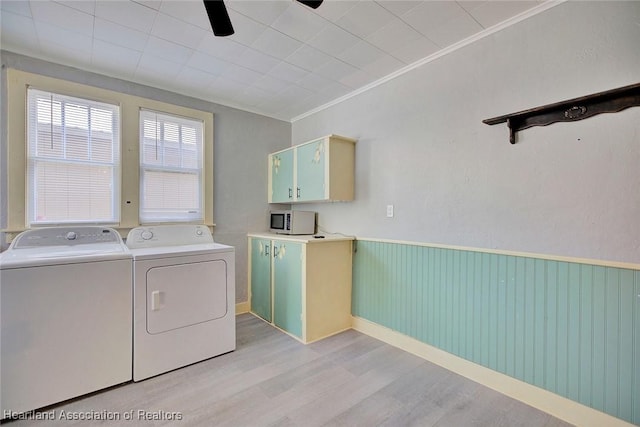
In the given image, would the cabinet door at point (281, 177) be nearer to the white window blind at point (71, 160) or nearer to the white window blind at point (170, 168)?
the white window blind at point (170, 168)

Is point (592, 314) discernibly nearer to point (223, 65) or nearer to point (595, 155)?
point (595, 155)

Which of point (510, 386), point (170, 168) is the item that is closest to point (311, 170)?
point (170, 168)

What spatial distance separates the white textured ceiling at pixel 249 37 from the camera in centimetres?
181

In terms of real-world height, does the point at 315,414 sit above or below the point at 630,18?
below

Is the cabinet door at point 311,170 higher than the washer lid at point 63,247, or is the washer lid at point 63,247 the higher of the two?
the cabinet door at point 311,170

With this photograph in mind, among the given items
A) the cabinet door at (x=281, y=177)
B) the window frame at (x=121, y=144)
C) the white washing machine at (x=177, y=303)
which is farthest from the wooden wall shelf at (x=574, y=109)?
the window frame at (x=121, y=144)

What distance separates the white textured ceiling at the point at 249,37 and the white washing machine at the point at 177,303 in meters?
1.48

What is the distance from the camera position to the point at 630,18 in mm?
1514

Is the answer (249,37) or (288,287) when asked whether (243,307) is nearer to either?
(288,287)

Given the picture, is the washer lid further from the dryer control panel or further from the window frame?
the window frame

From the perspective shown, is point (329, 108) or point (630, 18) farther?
point (329, 108)

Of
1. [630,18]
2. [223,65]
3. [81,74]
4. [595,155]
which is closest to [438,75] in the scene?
[630,18]

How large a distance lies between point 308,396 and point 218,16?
2.27 meters

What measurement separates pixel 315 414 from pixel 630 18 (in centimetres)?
279
